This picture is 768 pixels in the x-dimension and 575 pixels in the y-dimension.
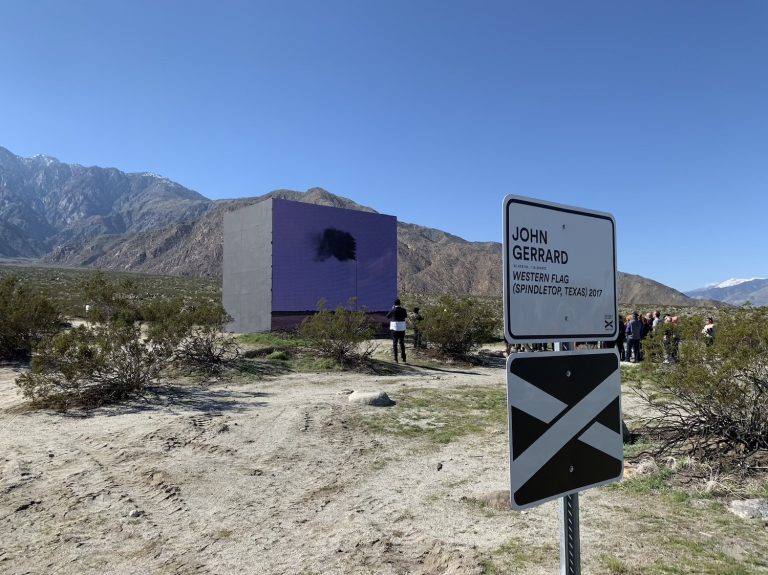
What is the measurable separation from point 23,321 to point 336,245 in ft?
35.8

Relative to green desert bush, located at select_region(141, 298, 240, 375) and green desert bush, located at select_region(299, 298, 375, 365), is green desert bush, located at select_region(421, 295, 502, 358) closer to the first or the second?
green desert bush, located at select_region(299, 298, 375, 365)

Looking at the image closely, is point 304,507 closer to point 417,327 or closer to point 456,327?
point 456,327

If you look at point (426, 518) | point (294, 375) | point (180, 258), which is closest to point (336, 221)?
point (294, 375)

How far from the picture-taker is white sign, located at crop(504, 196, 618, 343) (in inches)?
80.9

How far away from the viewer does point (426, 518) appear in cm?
429

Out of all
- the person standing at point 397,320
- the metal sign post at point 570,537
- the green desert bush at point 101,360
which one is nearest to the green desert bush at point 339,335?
the person standing at point 397,320

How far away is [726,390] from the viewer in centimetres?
536

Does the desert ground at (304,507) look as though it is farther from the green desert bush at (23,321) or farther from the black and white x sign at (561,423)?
the green desert bush at (23,321)

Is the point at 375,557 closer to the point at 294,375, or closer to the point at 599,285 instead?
the point at 599,285

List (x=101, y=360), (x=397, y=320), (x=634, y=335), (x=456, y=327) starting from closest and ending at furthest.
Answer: (x=101, y=360) < (x=397, y=320) < (x=456, y=327) < (x=634, y=335)

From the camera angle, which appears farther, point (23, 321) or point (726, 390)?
point (23, 321)

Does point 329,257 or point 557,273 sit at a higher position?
point 329,257

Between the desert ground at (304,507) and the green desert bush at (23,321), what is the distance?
Answer: 19.0 ft

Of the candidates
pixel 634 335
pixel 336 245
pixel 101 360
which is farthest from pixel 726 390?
pixel 336 245
